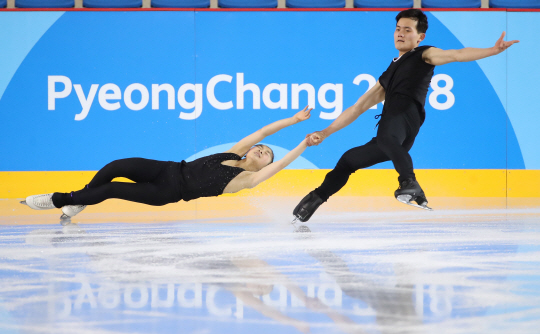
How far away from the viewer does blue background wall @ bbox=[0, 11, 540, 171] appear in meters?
4.95

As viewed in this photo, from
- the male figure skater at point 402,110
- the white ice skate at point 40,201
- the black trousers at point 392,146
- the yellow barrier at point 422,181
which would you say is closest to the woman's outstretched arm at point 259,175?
the male figure skater at point 402,110

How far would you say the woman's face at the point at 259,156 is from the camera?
3.30m

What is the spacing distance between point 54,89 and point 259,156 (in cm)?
262

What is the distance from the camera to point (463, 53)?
2.64 m

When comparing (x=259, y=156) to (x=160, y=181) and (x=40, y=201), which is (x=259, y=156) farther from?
(x=40, y=201)

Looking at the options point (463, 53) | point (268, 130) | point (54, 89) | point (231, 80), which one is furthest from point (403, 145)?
point (54, 89)

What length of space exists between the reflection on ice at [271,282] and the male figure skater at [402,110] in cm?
39

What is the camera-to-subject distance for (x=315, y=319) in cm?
120

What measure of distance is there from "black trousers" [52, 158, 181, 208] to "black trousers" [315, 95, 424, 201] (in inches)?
34.9

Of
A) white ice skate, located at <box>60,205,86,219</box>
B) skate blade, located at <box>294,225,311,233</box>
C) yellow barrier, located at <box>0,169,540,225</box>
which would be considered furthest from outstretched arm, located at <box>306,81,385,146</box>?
white ice skate, located at <box>60,205,86,219</box>

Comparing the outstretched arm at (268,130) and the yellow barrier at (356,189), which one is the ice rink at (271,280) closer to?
the outstretched arm at (268,130)

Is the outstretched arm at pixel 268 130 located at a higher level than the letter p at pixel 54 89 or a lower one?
lower

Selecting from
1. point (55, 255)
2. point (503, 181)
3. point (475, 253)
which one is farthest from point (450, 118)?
point (55, 255)

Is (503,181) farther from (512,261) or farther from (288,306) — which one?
(288,306)
